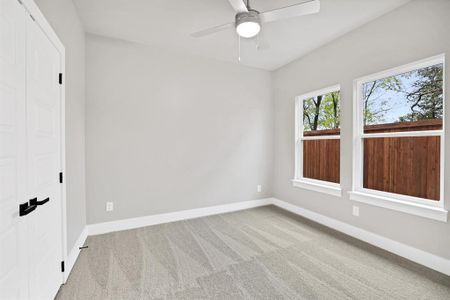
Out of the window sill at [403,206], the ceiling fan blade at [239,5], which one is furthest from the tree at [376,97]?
the ceiling fan blade at [239,5]

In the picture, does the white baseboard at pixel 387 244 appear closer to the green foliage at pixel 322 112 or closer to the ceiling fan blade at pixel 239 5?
the green foliage at pixel 322 112

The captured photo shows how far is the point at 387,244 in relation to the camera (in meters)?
2.40

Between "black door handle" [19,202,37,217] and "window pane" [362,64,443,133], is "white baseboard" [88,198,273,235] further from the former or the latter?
"window pane" [362,64,443,133]

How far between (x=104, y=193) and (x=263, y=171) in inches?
113

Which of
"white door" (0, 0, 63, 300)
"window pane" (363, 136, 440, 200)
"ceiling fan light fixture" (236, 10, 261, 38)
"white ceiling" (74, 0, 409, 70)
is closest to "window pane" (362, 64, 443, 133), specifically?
"window pane" (363, 136, 440, 200)

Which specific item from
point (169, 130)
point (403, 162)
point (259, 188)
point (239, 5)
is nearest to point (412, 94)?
point (403, 162)

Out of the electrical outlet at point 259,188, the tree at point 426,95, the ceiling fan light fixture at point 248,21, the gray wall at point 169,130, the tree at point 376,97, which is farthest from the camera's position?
the electrical outlet at point 259,188

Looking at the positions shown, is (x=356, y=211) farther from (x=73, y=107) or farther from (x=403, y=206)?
(x=73, y=107)

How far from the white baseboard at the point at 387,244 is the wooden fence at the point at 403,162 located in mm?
594

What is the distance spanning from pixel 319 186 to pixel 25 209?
345cm

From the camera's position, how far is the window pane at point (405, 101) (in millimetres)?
2131

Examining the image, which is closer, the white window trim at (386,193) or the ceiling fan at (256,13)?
the ceiling fan at (256,13)

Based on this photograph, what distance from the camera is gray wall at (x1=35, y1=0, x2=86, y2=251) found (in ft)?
6.17

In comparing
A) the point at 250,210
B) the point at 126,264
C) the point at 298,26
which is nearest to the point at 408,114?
the point at 298,26
